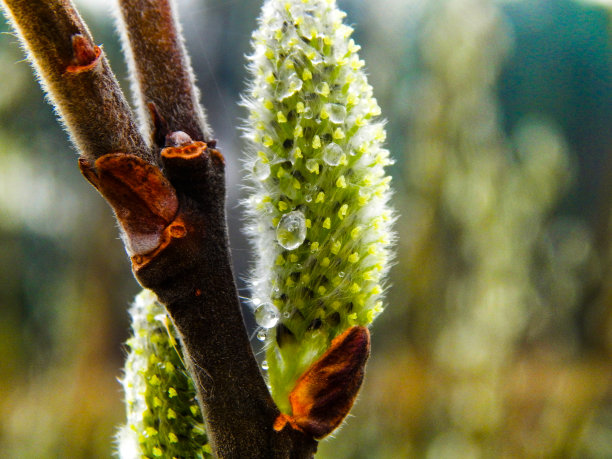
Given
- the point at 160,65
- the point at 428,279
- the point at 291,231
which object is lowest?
the point at 428,279

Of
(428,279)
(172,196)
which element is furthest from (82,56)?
(428,279)

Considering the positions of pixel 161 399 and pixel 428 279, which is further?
pixel 428 279

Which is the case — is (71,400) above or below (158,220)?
below

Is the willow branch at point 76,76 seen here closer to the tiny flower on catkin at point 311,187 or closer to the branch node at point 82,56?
the branch node at point 82,56

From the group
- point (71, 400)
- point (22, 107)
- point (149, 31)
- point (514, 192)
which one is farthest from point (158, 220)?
point (71, 400)

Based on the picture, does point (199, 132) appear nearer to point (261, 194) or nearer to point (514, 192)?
point (261, 194)

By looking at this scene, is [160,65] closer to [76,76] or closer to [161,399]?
[76,76]

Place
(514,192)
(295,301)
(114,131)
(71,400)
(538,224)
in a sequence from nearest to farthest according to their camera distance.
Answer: (114,131), (295,301), (514,192), (538,224), (71,400)

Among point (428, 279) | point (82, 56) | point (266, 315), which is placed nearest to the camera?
point (82, 56)
